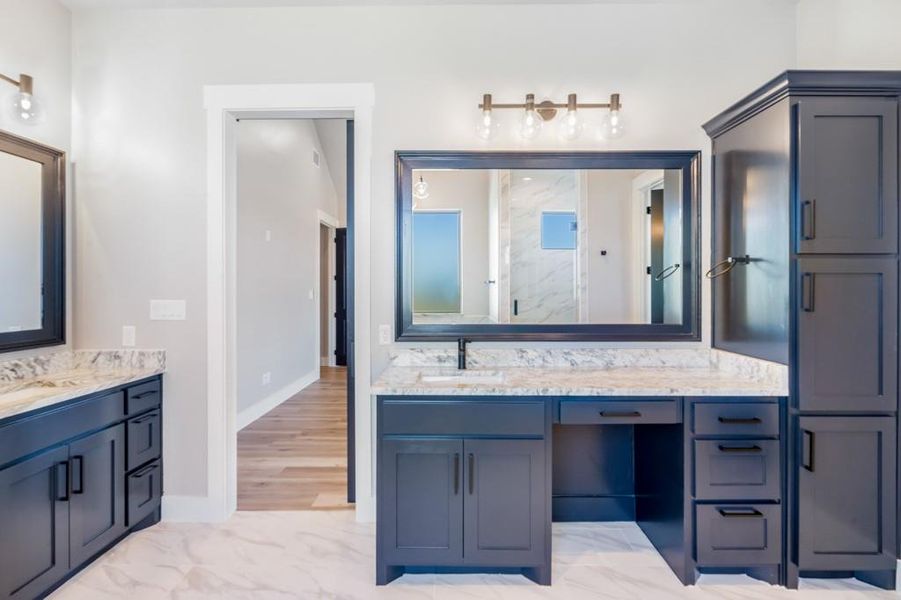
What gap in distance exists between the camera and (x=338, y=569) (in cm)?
218

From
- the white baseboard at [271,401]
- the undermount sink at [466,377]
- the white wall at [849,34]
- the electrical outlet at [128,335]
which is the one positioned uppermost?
the white wall at [849,34]

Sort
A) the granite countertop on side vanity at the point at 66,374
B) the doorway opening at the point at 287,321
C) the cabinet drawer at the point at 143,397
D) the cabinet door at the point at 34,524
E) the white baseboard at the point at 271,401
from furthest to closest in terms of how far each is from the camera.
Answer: the white baseboard at the point at 271,401
the doorway opening at the point at 287,321
the cabinet drawer at the point at 143,397
the granite countertop on side vanity at the point at 66,374
the cabinet door at the point at 34,524

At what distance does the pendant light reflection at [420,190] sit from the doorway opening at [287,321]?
48cm

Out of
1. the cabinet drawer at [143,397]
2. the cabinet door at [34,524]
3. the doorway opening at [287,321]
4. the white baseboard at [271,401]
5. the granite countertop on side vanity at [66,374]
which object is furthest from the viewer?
the white baseboard at [271,401]

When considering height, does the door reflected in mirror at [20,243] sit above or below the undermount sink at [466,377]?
above

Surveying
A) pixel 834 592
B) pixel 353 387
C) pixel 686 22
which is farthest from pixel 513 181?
pixel 834 592

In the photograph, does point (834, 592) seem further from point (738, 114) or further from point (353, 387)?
point (353, 387)

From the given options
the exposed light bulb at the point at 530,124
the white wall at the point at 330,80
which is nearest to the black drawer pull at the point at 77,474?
the white wall at the point at 330,80

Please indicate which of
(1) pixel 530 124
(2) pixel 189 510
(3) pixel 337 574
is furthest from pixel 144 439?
(1) pixel 530 124

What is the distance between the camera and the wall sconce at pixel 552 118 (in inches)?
100

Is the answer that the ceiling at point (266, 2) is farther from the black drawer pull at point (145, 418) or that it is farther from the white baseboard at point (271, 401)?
the white baseboard at point (271, 401)

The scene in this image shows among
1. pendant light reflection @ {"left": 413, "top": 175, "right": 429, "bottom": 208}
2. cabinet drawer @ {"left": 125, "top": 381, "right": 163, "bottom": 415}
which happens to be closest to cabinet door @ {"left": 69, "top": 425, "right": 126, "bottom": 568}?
cabinet drawer @ {"left": 125, "top": 381, "right": 163, "bottom": 415}

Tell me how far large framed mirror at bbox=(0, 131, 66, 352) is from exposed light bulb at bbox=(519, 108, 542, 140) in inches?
102

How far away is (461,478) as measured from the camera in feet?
6.63
